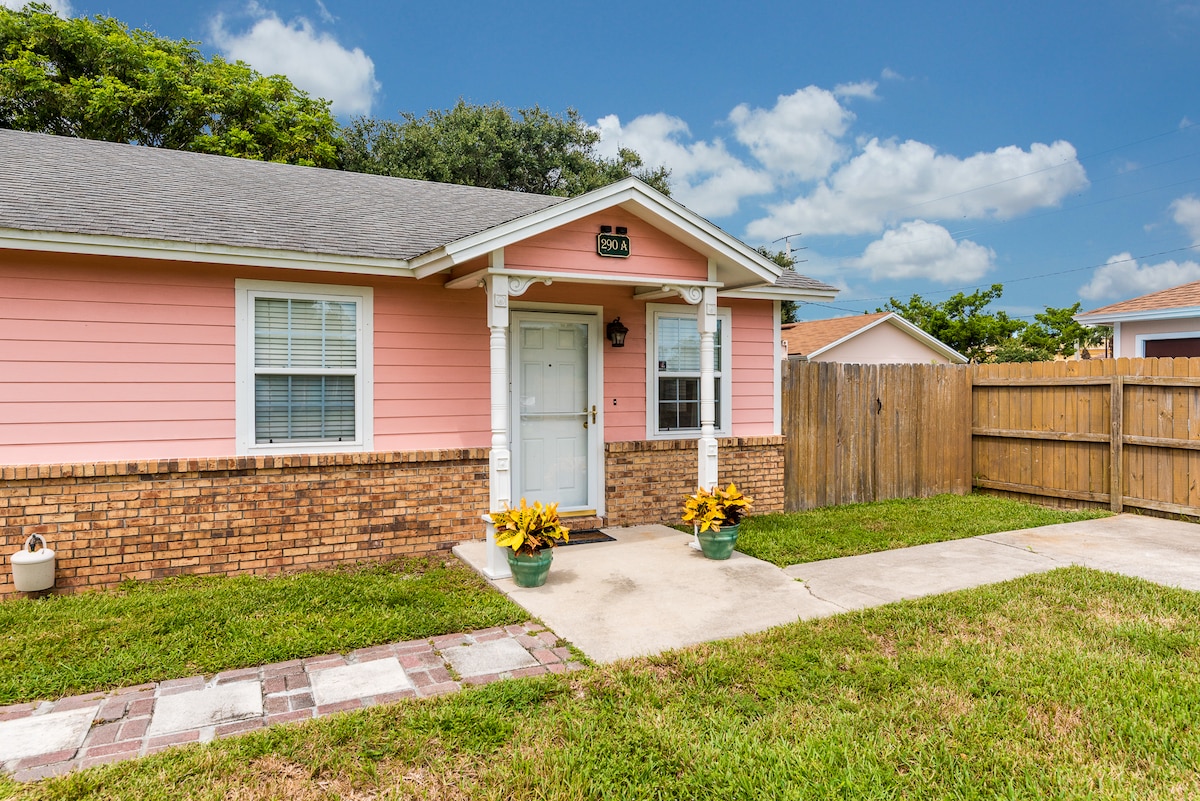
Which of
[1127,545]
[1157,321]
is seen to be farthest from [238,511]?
[1157,321]

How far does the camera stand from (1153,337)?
12156 mm

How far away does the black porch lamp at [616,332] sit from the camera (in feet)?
24.3

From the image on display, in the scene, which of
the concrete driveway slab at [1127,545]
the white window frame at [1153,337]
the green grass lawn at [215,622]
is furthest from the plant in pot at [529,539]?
the white window frame at [1153,337]

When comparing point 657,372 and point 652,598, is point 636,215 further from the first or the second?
point 652,598

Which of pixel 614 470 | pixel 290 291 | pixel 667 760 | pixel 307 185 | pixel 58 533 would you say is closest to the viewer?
pixel 667 760

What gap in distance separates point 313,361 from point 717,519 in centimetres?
383

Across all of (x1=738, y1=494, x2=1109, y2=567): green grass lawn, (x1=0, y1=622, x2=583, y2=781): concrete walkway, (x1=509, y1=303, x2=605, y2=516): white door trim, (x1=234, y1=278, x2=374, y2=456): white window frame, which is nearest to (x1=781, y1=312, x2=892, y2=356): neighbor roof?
(x1=738, y1=494, x2=1109, y2=567): green grass lawn

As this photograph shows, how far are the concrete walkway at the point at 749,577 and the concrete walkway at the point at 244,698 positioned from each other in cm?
57

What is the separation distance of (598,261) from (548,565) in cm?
269

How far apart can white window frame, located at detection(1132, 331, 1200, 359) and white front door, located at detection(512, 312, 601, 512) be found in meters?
10.8

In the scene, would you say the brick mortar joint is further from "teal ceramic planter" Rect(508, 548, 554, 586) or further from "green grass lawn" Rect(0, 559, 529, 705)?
"teal ceramic planter" Rect(508, 548, 554, 586)

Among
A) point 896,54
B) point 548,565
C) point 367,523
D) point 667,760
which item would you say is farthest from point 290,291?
point 896,54

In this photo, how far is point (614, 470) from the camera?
24.5 feet

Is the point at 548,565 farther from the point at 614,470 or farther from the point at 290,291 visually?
the point at 290,291
